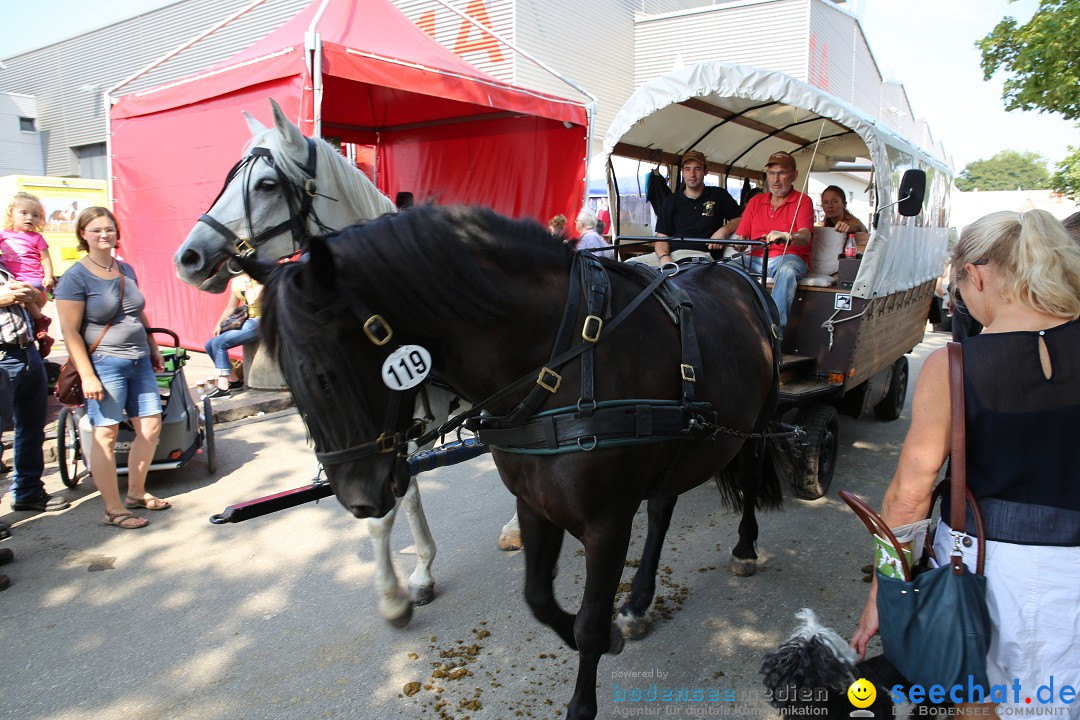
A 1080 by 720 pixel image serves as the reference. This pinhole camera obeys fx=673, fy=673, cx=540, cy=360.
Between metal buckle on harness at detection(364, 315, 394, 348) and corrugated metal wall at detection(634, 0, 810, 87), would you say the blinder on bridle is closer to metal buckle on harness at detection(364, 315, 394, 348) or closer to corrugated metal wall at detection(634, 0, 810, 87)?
metal buckle on harness at detection(364, 315, 394, 348)

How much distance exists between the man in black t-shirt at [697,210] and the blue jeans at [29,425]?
179 inches

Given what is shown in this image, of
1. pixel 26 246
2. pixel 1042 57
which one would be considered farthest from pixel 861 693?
pixel 1042 57

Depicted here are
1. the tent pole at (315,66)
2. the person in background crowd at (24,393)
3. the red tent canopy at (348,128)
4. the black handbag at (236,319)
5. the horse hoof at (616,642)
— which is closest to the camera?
the horse hoof at (616,642)

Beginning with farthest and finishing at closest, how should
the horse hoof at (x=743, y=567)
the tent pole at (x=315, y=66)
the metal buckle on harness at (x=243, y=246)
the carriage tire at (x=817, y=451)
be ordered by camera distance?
the tent pole at (x=315, y=66) < the carriage tire at (x=817, y=451) < the horse hoof at (x=743, y=567) < the metal buckle on harness at (x=243, y=246)

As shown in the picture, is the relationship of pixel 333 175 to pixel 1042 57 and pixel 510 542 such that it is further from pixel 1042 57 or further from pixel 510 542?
pixel 1042 57

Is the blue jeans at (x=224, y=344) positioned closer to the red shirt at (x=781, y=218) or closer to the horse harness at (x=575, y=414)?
the red shirt at (x=781, y=218)

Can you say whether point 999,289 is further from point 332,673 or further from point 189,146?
point 189,146

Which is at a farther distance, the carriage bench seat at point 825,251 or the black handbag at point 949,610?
the carriage bench seat at point 825,251

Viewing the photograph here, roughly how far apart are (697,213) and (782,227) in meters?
0.75

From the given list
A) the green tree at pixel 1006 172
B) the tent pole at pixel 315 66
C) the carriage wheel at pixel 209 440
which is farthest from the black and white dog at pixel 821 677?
the green tree at pixel 1006 172

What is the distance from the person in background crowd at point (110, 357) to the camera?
13.4 ft

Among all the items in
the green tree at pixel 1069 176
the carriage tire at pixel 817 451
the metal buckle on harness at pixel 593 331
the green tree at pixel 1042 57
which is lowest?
the carriage tire at pixel 817 451

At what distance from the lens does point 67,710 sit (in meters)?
2.60

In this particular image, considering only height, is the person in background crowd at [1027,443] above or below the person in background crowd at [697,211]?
below
